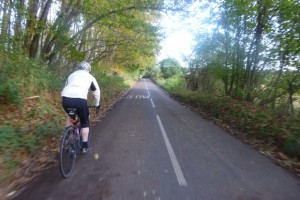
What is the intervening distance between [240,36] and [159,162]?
12.4m

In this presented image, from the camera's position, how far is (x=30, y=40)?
12.4m

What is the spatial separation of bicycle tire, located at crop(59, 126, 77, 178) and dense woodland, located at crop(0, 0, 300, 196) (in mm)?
982

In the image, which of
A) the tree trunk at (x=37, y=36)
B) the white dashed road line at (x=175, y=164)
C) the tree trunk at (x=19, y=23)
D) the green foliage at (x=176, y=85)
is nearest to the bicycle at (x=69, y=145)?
the white dashed road line at (x=175, y=164)

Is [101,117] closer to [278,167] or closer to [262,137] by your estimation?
[262,137]

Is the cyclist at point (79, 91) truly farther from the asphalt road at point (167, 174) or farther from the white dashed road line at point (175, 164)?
the white dashed road line at point (175, 164)

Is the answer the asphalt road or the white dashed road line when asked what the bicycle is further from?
the white dashed road line

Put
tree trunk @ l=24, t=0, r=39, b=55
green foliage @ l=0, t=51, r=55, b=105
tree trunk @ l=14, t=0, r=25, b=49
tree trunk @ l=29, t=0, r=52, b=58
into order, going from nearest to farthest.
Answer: green foliage @ l=0, t=51, r=55, b=105 < tree trunk @ l=14, t=0, r=25, b=49 < tree trunk @ l=24, t=0, r=39, b=55 < tree trunk @ l=29, t=0, r=52, b=58

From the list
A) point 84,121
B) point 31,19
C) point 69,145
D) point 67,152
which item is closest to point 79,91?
point 84,121

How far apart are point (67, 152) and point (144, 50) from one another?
667 inches

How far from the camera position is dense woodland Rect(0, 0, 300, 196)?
24.8ft

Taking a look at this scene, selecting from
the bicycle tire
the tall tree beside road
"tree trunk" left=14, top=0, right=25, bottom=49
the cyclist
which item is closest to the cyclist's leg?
the cyclist

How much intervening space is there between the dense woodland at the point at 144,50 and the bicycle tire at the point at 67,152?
3.22ft

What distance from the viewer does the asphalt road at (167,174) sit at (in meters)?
4.41

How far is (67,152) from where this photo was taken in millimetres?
5027
